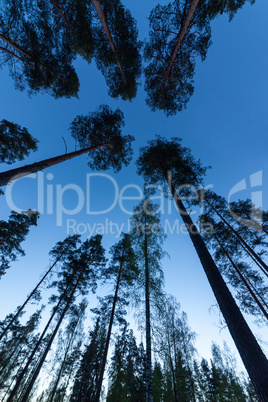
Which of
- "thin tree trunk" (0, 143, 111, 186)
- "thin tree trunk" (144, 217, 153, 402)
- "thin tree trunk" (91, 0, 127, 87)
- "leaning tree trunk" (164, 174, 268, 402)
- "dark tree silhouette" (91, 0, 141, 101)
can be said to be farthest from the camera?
"dark tree silhouette" (91, 0, 141, 101)

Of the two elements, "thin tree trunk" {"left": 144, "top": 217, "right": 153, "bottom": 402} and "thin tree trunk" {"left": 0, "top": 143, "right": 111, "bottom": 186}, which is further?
"thin tree trunk" {"left": 144, "top": 217, "right": 153, "bottom": 402}

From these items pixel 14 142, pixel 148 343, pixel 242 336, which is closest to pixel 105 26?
pixel 14 142

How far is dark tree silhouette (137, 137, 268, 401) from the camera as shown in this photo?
112 inches

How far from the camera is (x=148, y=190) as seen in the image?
11195 millimetres

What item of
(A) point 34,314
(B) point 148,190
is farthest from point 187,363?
(A) point 34,314

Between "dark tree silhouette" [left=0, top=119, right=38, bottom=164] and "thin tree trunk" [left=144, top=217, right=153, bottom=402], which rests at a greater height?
"dark tree silhouette" [left=0, top=119, right=38, bottom=164]

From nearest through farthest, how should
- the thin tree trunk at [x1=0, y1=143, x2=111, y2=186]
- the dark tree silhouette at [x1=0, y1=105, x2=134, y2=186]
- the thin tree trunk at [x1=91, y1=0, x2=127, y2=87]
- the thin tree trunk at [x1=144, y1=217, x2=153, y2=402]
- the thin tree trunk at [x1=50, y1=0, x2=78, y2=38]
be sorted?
the thin tree trunk at [x1=0, y1=143, x2=111, y2=186]
the thin tree trunk at [x1=91, y1=0, x2=127, y2=87]
the thin tree trunk at [x1=144, y1=217, x2=153, y2=402]
the thin tree trunk at [x1=50, y1=0, x2=78, y2=38]
the dark tree silhouette at [x1=0, y1=105, x2=134, y2=186]

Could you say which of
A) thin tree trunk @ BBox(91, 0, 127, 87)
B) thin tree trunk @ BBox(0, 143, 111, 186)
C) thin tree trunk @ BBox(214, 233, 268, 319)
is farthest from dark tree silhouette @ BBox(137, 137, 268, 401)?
thin tree trunk @ BBox(214, 233, 268, 319)

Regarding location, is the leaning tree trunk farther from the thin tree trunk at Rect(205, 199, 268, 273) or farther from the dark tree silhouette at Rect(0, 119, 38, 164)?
the dark tree silhouette at Rect(0, 119, 38, 164)

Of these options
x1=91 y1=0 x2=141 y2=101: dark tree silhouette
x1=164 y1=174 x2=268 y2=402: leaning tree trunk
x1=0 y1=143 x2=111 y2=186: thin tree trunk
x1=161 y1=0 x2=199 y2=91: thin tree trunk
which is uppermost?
x1=91 y1=0 x2=141 y2=101: dark tree silhouette

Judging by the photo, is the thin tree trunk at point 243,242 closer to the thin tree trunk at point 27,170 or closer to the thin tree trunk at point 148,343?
the thin tree trunk at point 148,343

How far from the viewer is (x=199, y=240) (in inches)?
224

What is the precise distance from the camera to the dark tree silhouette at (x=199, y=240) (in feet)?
9.30

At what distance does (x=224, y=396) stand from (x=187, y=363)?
534 cm
